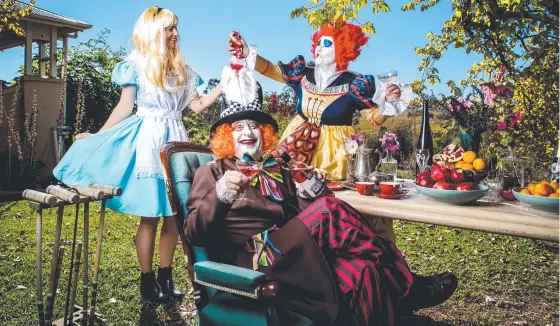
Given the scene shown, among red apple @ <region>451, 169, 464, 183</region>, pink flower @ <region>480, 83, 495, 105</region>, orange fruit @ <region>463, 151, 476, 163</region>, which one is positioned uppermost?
pink flower @ <region>480, 83, 495, 105</region>

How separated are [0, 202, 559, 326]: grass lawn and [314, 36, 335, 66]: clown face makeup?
1.81 m

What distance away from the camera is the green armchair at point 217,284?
1793 mm

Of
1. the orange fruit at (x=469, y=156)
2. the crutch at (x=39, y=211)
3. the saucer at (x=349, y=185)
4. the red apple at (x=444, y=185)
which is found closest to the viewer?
the crutch at (x=39, y=211)

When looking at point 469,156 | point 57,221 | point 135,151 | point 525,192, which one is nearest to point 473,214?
point 525,192

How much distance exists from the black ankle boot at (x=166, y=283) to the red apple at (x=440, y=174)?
176 cm

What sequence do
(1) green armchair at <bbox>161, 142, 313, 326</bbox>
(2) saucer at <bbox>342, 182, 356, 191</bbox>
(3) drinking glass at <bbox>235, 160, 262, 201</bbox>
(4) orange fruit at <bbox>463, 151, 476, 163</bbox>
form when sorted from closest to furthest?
(1) green armchair at <bbox>161, 142, 313, 326</bbox>, (3) drinking glass at <bbox>235, 160, 262, 201</bbox>, (4) orange fruit at <bbox>463, 151, 476, 163</bbox>, (2) saucer at <bbox>342, 182, 356, 191</bbox>

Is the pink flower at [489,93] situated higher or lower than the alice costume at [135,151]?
higher

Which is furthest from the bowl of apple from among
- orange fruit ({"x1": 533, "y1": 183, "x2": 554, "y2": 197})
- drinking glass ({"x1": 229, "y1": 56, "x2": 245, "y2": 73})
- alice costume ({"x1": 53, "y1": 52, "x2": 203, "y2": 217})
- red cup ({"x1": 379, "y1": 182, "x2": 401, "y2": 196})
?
alice costume ({"x1": 53, "y1": 52, "x2": 203, "y2": 217})

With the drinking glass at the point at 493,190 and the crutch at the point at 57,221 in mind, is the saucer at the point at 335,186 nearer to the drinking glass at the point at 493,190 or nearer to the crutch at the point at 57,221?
the drinking glass at the point at 493,190

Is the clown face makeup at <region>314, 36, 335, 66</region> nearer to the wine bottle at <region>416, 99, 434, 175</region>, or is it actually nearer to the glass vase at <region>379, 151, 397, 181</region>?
the wine bottle at <region>416, 99, 434, 175</region>

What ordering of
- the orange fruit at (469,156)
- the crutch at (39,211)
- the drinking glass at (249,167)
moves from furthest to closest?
the orange fruit at (469,156) → the drinking glass at (249,167) → the crutch at (39,211)

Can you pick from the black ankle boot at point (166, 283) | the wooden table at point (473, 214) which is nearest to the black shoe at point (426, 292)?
the wooden table at point (473, 214)

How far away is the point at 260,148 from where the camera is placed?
2.45 meters

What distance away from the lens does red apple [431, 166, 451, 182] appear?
2410 mm
